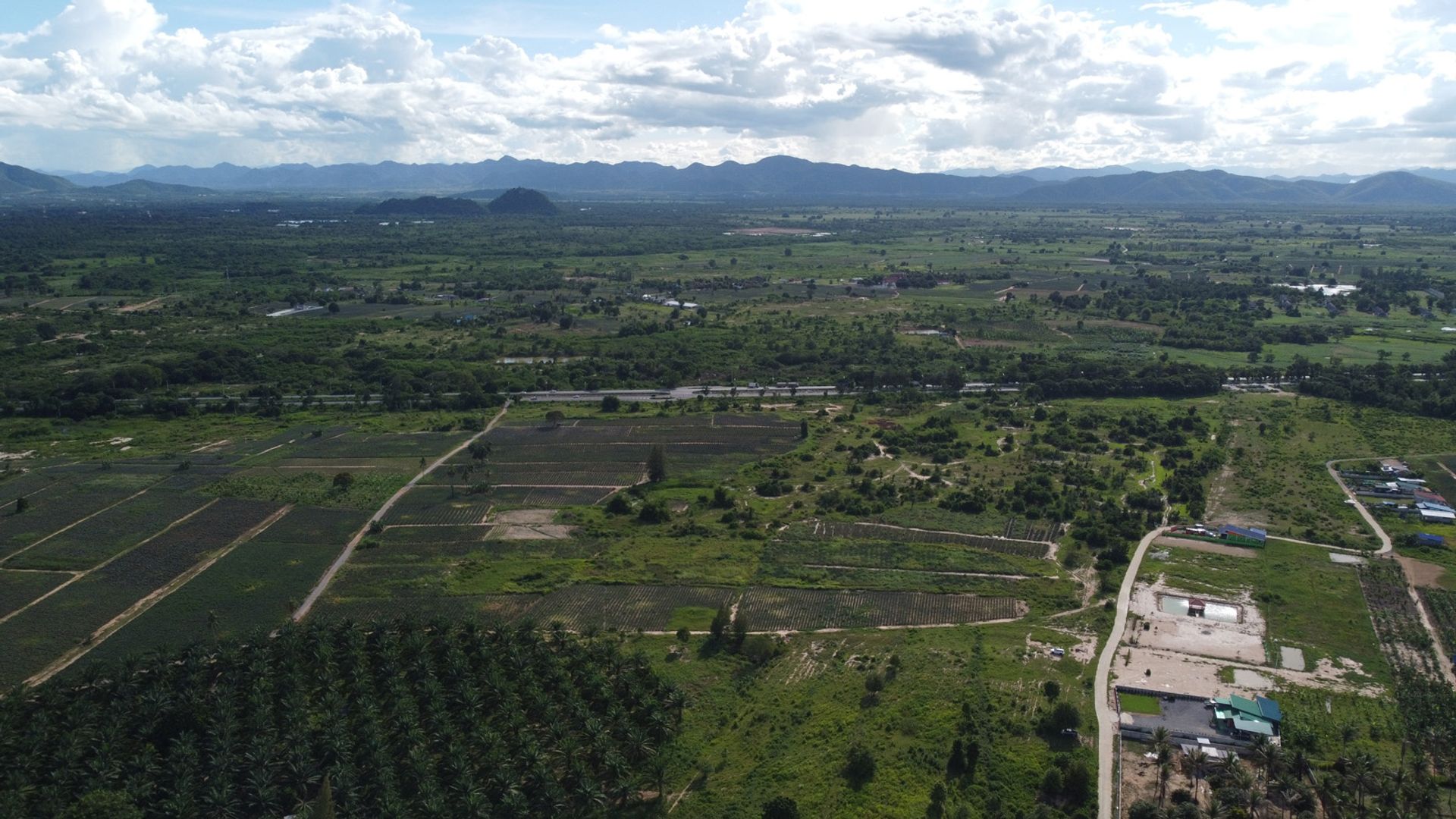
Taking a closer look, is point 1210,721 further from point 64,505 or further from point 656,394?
point 64,505

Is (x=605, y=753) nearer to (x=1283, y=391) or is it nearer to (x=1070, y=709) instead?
(x=1070, y=709)

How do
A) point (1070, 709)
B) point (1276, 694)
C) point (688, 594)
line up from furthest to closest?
point (688, 594)
point (1276, 694)
point (1070, 709)

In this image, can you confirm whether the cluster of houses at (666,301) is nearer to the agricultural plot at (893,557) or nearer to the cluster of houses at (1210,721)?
the agricultural plot at (893,557)

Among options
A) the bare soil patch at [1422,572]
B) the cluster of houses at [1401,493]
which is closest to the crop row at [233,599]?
the bare soil patch at [1422,572]

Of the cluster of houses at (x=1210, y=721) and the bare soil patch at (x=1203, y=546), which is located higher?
the bare soil patch at (x=1203, y=546)

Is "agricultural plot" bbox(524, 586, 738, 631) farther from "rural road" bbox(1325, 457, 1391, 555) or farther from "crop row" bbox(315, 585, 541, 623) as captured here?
"rural road" bbox(1325, 457, 1391, 555)

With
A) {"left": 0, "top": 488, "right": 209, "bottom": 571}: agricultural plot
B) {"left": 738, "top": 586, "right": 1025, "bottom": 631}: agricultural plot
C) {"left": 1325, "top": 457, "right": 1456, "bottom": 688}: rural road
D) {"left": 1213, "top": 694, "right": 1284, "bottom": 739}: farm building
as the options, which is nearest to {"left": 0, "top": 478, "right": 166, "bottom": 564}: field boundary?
{"left": 0, "top": 488, "right": 209, "bottom": 571}: agricultural plot

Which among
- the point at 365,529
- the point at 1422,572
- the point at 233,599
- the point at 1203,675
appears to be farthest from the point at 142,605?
the point at 1422,572

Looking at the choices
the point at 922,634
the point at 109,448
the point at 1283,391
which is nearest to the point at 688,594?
the point at 922,634
